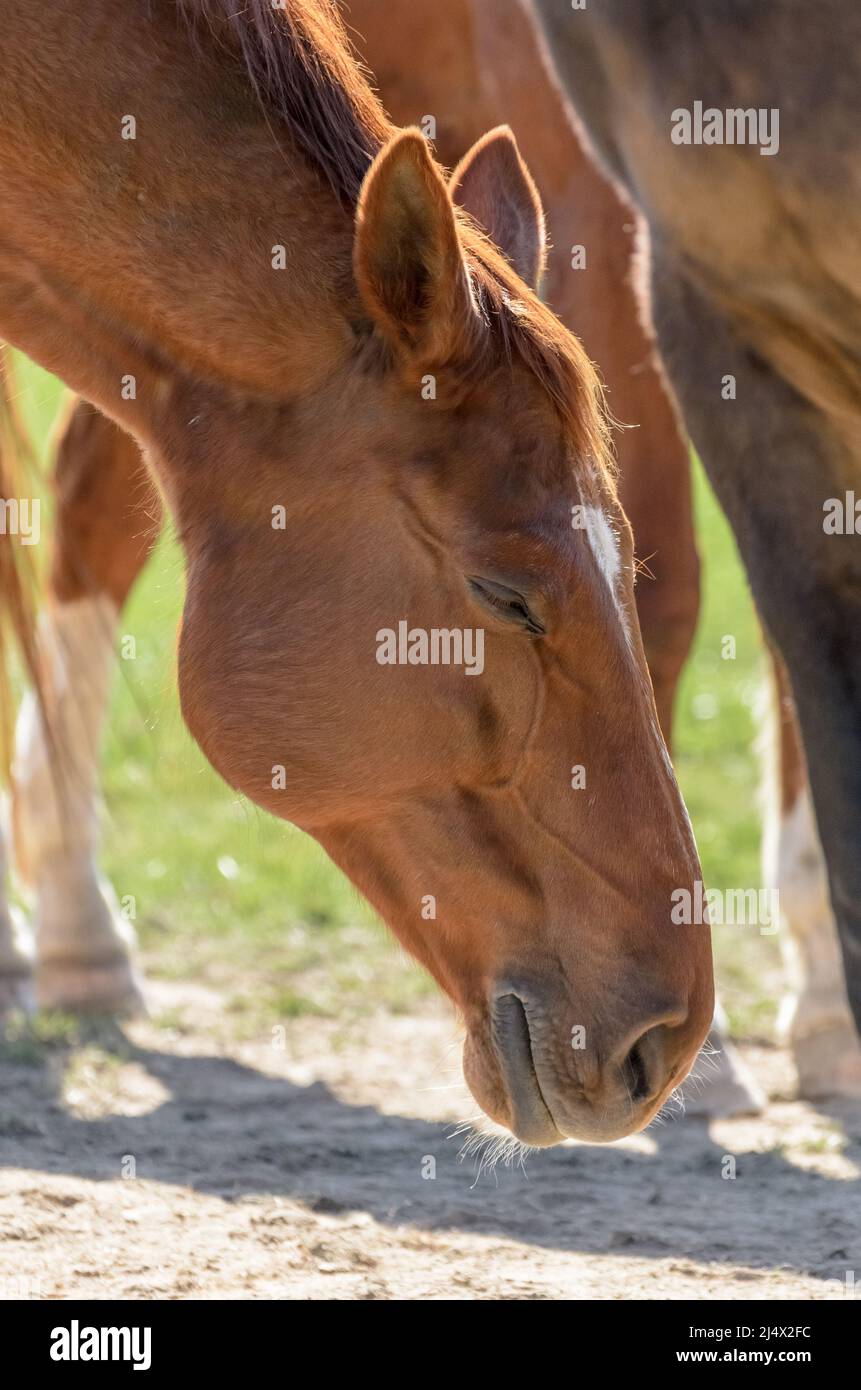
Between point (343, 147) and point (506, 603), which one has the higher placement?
point (343, 147)

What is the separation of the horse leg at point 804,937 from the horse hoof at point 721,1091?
0.21m

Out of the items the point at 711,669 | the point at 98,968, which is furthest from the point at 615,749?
the point at 711,669

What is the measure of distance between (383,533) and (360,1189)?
1.58m

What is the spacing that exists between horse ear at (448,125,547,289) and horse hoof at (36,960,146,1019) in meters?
2.61

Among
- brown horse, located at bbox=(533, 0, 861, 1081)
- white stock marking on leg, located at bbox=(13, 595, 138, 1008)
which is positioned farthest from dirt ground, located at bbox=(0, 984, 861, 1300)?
brown horse, located at bbox=(533, 0, 861, 1081)

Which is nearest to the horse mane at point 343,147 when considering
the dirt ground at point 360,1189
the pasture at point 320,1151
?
the pasture at point 320,1151

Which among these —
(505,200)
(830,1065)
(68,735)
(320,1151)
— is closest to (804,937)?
(830,1065)

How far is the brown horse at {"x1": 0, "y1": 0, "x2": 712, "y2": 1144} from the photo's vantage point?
252cm

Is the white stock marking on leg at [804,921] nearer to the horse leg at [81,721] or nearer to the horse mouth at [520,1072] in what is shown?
the horse leg at [81,721]

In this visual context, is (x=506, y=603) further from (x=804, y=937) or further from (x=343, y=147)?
(x=804, y=937)

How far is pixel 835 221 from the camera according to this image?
3035 millimetres

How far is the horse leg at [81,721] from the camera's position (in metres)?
4.84

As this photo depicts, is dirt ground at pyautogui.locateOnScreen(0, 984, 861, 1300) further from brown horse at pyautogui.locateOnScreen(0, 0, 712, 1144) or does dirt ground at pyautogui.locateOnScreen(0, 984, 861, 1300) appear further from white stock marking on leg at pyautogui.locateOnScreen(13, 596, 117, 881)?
white stock marking on leg at pyautogui.locateOnScreen(13, 596, 117, 881)

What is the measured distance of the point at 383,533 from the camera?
2535 millimetres
